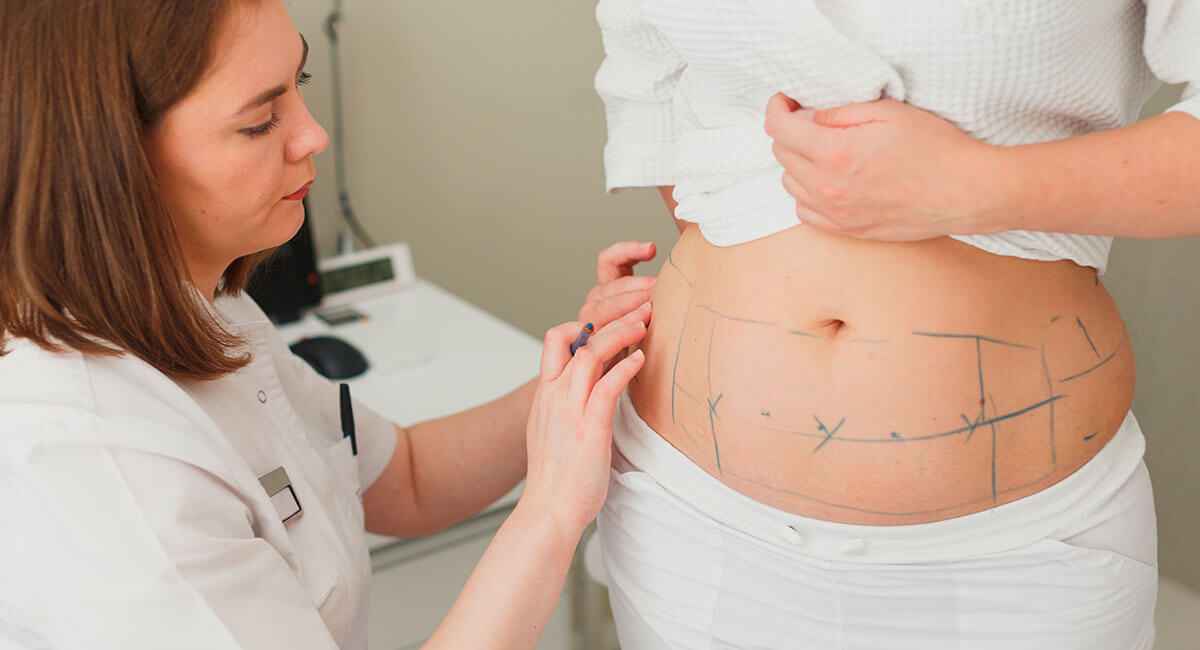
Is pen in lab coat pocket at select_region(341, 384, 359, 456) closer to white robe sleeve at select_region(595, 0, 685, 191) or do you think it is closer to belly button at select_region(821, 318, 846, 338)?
white robe sleeve at select_region(595, 0, 685, 191)

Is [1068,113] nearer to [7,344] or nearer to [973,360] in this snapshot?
[973,360]

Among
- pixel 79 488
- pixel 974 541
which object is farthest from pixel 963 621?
pixel 79 488

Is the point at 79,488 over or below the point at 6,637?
over

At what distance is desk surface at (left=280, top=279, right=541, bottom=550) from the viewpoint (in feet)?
4.79

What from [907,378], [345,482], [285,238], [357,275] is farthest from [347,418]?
[357,275]

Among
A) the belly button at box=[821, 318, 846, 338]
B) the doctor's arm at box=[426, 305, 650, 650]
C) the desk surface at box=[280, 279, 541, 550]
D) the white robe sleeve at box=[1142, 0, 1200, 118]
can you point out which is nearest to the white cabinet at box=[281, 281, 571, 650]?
the desk surface at box=[280, 279, 541, 550]

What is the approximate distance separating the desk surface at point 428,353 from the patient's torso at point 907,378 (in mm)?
557

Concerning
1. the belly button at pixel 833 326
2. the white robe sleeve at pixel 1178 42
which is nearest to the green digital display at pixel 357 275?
the belly button at pixel 833 326

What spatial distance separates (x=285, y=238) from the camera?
0.94m

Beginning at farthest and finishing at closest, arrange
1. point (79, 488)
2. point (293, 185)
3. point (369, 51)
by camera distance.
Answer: point (369, 51) < point (293, 185) < point (79, 488)

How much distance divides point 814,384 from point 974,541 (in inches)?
6.1

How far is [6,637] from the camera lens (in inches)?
29.9

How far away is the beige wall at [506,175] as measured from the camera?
6.42 ft

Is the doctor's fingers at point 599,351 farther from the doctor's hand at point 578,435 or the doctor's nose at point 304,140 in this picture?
the doctor's nose at point 304,140
